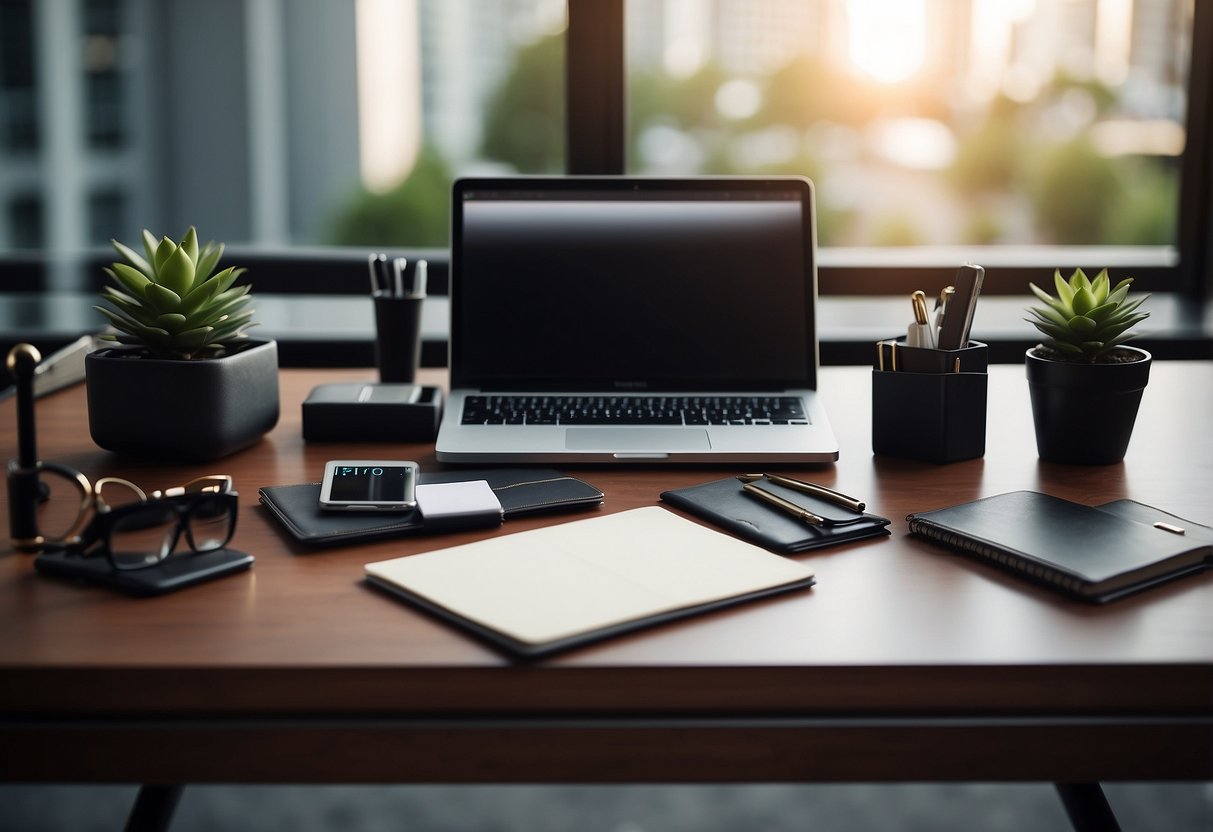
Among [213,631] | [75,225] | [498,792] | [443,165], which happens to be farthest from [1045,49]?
[75,225]

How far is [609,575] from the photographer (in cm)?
74

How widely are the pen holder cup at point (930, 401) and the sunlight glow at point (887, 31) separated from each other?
1.30 m

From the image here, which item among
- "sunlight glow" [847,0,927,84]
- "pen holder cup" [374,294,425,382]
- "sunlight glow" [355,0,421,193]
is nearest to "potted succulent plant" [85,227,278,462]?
"pen holder cup" [374,294,425,382]

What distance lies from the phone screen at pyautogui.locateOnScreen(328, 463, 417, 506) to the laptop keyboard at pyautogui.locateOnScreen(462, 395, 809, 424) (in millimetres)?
186

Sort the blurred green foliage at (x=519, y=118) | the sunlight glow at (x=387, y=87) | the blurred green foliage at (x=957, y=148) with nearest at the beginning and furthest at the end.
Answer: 1. the blurred green foliage at (x=957, y=148)
2. the blurred green foliage at (x=519, y=118)
3. the sunlight glow at (x=387, y=87)

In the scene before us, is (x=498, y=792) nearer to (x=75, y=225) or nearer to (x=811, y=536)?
(x=811, y=536)

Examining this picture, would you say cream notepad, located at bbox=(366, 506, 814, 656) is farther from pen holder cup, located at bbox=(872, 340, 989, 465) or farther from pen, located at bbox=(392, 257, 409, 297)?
pen, located at bbox=(392, 257, 409, 297)

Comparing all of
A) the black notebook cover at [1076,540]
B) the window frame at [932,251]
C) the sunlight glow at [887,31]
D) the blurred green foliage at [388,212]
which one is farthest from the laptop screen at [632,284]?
the blurred green foliage at [388,212]

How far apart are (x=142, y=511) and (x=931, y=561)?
57 cm

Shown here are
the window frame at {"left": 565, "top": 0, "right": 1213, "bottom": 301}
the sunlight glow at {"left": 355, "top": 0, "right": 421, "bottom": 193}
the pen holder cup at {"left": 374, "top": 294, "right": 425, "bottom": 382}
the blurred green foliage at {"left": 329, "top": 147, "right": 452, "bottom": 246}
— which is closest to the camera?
the pen holder cup at {"left": 374, "top": 294, "right": 425, "bottom": 382}

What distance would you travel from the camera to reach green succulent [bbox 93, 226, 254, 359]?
1.02 meters

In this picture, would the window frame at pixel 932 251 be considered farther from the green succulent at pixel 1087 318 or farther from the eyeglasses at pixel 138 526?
the eyeglasses at pixel 138 526

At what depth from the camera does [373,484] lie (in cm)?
89

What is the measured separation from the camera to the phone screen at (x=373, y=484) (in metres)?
0.86
